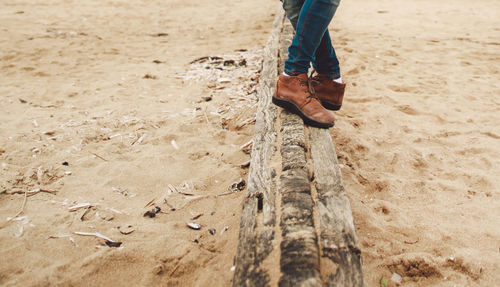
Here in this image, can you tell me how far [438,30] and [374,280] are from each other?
5656 millimetres

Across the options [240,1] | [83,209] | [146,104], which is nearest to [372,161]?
[83,209]

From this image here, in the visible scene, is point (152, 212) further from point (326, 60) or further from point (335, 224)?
point (326, 60)

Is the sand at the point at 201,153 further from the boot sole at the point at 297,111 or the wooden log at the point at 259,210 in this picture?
the boot sole at the point at 297,111

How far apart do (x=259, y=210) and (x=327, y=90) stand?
1.23 m

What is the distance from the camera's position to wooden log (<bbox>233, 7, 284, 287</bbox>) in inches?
47.3

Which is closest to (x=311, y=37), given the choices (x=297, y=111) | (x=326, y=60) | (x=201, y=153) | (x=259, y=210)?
(x=326, y=60)

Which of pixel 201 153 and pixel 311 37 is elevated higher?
pixel 311 37

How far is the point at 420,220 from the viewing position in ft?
6.06

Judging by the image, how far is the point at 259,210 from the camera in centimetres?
151

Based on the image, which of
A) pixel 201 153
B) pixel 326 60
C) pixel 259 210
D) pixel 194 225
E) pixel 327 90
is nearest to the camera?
pixel 259 210

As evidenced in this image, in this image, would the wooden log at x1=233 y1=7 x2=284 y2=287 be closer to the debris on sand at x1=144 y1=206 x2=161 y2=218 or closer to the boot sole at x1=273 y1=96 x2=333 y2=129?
the boot sole at x1=273 y1=96 x2=333 y2=129

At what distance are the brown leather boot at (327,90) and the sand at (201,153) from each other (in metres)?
0.40

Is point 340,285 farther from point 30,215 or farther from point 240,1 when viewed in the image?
point 240,1

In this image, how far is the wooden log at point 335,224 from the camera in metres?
1.19
